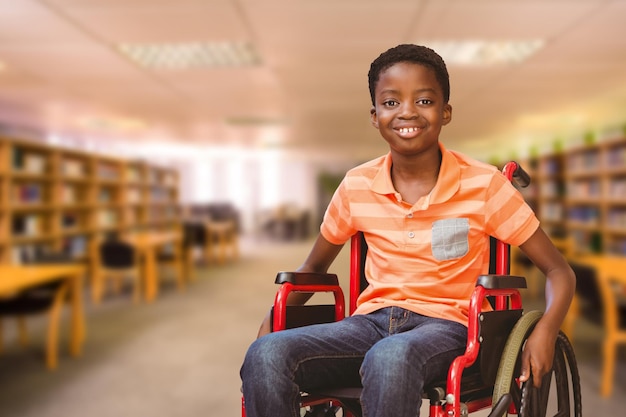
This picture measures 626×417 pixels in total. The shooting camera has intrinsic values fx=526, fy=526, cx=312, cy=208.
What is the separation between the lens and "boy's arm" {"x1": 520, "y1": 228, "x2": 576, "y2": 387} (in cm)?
94

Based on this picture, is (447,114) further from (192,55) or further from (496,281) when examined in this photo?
(192,55)

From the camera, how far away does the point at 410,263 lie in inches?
41.6

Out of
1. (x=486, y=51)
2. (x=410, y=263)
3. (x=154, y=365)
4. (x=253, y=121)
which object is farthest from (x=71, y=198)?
(x=410, y=263)

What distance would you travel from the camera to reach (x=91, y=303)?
186 inches

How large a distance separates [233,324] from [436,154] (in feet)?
8.91

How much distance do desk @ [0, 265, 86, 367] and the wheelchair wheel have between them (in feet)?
7.59

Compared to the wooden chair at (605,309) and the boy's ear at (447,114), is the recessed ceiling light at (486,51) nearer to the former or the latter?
the wooden chair at (605,309)

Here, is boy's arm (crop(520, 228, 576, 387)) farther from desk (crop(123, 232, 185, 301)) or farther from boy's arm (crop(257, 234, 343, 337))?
desk (crop(123, 232, 185, 301))

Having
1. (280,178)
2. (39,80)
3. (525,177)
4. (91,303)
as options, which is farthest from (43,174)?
(280,178)

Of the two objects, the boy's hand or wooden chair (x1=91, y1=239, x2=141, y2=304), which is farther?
wooden chair (x1=91, y1=239, x2=141, y2=304)

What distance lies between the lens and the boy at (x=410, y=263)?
906 mm

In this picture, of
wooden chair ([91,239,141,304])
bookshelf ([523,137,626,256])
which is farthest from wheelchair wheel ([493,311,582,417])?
bookshelf ([523,137,626,256])

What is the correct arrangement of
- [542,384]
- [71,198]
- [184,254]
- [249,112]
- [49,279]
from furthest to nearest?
[249,112], [71,198], [184,254], [49,279], [542,384]

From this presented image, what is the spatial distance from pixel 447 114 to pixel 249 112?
519cm
